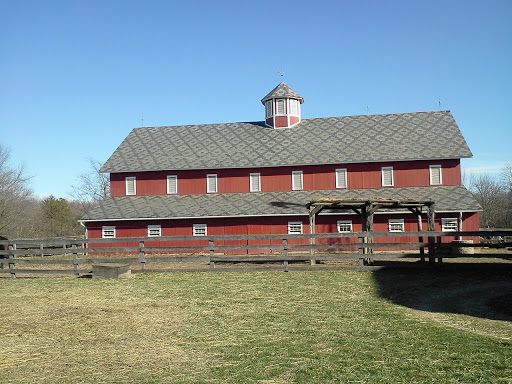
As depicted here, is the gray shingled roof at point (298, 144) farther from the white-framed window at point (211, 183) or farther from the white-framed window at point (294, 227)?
the white-framed window at point (294, 227)

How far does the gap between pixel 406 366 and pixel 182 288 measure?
8.84 m

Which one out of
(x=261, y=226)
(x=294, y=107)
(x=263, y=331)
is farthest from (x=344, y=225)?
(x=263, y=331)

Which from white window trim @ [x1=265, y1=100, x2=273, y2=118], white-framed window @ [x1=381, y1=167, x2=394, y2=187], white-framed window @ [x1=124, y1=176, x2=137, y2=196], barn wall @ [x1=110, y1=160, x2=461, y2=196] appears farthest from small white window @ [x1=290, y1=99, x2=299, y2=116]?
white-framed window @ [x1=124, y1=176, x2=137, y2=196]

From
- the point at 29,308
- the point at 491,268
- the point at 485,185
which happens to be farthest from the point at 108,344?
the point at 485,185

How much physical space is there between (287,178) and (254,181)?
7.57 ft

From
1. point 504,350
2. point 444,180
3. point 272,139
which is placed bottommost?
point 504,350

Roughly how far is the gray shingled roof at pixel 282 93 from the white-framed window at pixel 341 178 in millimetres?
8064

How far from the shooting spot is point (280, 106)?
3788cm

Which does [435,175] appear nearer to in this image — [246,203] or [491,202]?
[246,203]

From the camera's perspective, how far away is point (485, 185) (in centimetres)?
8512

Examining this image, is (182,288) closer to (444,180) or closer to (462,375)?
(462,375)

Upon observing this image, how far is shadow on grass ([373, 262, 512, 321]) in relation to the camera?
11.2 meters

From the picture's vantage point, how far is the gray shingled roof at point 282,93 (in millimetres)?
37375

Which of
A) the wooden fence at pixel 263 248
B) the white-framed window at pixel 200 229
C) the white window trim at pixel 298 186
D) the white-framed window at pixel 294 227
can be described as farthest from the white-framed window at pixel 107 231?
the white window trim at pixel 298 186
